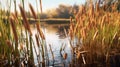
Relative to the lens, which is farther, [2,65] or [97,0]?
[97,0]

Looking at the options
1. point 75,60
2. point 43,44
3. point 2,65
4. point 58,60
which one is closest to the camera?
point 2,65

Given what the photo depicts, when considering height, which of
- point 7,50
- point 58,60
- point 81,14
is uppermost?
point 81,14

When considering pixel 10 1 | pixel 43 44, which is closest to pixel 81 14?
pixel 43 44

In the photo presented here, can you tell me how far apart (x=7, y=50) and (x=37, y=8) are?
474 mm

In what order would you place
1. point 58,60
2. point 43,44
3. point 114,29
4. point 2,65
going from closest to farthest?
1. point 2,65
2. point 43,44
3. point 58,60
4. point 114,29

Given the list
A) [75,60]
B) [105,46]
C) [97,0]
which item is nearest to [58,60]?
[75,60]

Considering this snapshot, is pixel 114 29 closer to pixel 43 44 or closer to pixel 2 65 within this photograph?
pixel 43 44

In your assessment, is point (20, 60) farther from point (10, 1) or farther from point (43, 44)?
point (10, 1)

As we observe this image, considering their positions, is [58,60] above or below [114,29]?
below

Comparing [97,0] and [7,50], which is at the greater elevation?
[97,0]

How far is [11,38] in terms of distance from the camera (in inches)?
94.2

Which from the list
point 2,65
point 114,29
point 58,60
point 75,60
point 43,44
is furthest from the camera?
point 114,29

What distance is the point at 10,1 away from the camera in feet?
7.83

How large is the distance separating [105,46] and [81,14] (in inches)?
19.9
